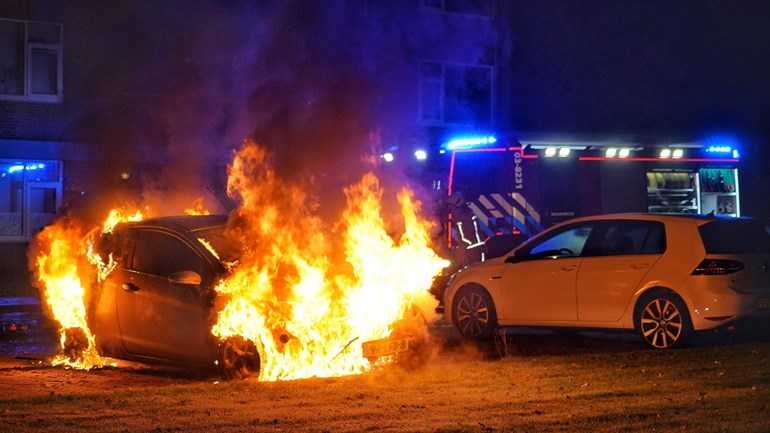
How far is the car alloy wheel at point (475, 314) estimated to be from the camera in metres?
10.5

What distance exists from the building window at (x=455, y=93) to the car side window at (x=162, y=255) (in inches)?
220

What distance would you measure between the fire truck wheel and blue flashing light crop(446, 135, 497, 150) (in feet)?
26.1

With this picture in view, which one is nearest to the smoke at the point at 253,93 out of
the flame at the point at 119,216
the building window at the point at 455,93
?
the building window at the point at 455,93

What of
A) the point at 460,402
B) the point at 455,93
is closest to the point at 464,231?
the point at 455,93

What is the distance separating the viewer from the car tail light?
352 inches

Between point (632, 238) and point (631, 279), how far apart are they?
58cm

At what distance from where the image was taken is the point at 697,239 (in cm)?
912

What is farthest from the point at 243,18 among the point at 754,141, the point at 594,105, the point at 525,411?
the point at 594,105

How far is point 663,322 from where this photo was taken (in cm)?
909

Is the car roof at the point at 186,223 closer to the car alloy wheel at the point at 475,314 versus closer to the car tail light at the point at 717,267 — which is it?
the car alloy wheel at the point at 475,314

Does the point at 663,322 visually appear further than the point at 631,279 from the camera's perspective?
No

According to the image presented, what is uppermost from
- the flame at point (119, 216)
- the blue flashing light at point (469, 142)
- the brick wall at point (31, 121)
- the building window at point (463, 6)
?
the building window at point (463, 6)

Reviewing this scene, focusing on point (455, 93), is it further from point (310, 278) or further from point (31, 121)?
point (310, 278)

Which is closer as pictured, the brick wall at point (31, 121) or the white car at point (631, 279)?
the white car at point (631, 279)
